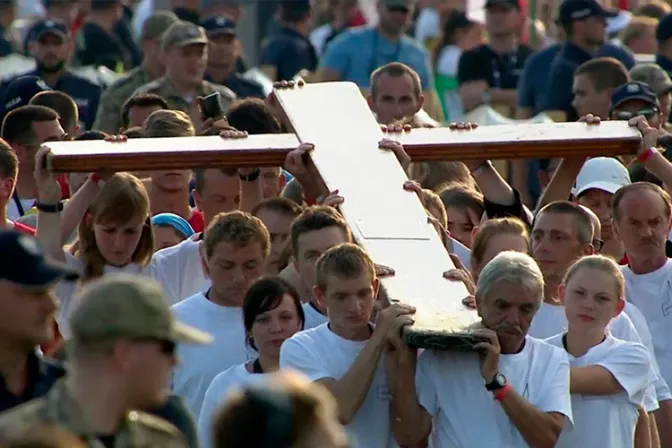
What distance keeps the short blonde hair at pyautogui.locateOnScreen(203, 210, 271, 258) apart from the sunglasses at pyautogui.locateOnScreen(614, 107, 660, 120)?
2.80m

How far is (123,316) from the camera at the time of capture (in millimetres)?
5191

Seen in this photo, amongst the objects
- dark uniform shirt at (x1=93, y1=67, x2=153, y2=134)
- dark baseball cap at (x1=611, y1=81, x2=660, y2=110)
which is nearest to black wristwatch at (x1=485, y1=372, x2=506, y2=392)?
dark baseball cap at (x1=611, y1=81, x2=660, y2=110)

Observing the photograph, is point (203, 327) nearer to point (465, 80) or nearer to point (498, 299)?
point (498, 299)

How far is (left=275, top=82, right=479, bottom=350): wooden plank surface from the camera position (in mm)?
6996

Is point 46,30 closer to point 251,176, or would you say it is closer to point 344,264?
point 251,176

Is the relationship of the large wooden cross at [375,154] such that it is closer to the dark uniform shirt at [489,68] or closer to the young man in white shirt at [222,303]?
the young man in white shirt at [222,303]

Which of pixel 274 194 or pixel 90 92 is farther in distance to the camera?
pixel 90 92

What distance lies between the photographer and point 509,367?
7.10 metres

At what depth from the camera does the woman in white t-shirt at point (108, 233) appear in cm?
812

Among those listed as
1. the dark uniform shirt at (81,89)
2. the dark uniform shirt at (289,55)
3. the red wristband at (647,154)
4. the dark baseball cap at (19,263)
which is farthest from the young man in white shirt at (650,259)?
the dark uniform shirt at (289,55)

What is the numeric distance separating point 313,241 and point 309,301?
0.43 meters

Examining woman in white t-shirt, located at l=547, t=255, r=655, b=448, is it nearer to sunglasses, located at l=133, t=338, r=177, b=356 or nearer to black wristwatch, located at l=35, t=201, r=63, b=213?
black wristwatch, located at l=35, t=201, r=63, b=213

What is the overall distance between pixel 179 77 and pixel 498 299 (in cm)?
561

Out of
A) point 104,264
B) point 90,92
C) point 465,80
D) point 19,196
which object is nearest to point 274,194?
point 19,196
